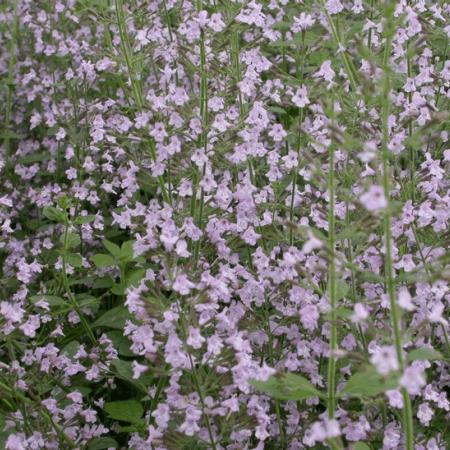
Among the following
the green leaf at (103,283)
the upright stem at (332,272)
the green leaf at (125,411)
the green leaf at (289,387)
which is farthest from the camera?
the green leaf at (103,283)

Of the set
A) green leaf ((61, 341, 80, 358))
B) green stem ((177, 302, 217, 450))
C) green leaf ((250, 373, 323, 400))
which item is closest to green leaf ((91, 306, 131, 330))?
green leaf ((61, 341, 80, 358))

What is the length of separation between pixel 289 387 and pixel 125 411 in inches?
39.2

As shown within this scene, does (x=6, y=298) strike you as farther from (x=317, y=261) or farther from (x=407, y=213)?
(x=407, y=213)

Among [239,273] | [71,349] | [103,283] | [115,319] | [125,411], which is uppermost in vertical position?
[103,283]

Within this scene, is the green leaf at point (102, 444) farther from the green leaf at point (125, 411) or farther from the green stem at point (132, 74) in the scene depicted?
the green stem at point (132, 74)

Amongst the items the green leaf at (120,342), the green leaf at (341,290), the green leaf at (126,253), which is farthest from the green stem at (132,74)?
the green leaf at (341,290)

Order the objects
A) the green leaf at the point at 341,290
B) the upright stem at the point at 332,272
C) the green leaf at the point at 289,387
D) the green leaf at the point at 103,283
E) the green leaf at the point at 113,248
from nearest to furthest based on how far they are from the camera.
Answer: the upright stem at the point at 332,272 < the green leaf at the point at 289,387 < the green leaf at the point at 341,290 < the green leaf at the point at 113,248 < the green leaf at the point at 103,283

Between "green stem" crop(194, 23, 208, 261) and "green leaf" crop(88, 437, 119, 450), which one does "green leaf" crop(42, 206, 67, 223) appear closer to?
"green stem" crop(194, 23, 208, 261)

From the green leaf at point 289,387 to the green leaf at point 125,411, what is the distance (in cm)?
81

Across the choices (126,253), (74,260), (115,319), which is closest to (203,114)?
(126,253)

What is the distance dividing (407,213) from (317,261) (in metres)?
0.45

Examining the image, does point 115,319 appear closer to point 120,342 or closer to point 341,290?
point 120,342

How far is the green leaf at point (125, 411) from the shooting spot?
10.8 feet

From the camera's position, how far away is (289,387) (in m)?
2.60
